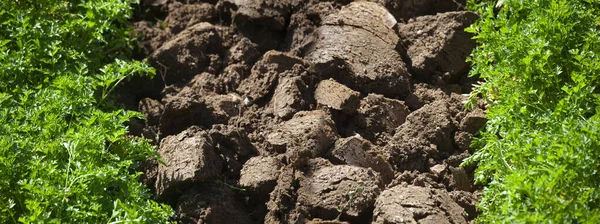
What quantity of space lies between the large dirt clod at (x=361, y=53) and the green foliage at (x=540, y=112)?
50 cm

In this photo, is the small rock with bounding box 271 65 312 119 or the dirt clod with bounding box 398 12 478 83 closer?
the small rock with bounding box 271 65 312 119

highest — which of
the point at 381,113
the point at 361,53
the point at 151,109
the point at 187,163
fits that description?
the point at 361,53

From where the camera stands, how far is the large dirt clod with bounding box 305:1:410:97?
5031mm

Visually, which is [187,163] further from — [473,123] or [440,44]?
[440,44]

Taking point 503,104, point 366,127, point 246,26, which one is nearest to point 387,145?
point 366,127

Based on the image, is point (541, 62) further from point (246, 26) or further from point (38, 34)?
point (38, 34)

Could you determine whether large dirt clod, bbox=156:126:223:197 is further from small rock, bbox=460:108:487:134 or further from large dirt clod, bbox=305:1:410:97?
small rock, bbox=460:108:487:134

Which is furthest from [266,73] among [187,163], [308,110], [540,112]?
[540,112]

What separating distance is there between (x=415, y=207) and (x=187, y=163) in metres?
1.28

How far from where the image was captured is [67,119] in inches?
187

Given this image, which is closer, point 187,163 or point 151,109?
point 187,163

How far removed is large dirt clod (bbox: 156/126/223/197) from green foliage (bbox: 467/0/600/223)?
1.44m

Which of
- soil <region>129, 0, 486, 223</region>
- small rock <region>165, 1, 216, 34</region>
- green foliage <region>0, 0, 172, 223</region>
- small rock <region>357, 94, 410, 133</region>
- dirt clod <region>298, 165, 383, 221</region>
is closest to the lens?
green foliage <region>0, 0, 172, 223</region>

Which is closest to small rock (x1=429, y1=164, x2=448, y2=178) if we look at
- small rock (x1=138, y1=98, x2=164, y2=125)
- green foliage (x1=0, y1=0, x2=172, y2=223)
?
green foliage (x1=0, y1=0, x2=172, y2=223)
